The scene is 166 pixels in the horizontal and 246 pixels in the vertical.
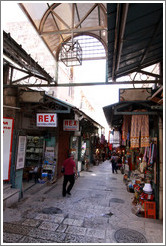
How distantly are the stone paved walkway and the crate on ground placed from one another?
21cm

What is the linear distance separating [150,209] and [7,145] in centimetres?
675

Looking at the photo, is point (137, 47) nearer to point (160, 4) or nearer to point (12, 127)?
point (160, 4)

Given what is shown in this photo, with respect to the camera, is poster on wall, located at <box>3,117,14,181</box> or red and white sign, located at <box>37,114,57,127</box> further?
red and white sign, located at <box>37,114,57,127</box>

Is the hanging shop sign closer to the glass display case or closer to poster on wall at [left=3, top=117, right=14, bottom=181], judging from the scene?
poster on wall at [left=3, top=117, right=14, bottom=181]

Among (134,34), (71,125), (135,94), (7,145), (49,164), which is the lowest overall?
(49,164)

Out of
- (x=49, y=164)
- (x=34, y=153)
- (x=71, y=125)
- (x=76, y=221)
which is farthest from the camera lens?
(x=34, y=153)

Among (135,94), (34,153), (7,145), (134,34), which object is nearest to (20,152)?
(7,145)

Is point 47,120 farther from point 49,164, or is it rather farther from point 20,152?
point 49,164

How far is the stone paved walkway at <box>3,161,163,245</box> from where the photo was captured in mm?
4688

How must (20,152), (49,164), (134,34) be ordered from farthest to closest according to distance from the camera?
(49,164) < (20,152) < (134,34)

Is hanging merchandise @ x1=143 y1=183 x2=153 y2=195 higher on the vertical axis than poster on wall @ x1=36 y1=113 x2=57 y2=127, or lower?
lower

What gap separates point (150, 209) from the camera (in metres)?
6.18

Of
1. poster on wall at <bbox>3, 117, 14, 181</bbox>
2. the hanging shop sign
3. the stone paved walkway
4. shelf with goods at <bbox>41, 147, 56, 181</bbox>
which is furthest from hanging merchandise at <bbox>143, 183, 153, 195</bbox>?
shelf with goods at <bbox>41, 147, 56, 181</bbox>

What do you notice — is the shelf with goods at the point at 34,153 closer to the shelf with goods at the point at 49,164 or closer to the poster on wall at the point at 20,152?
the shelf with goods at the point at 49,164
